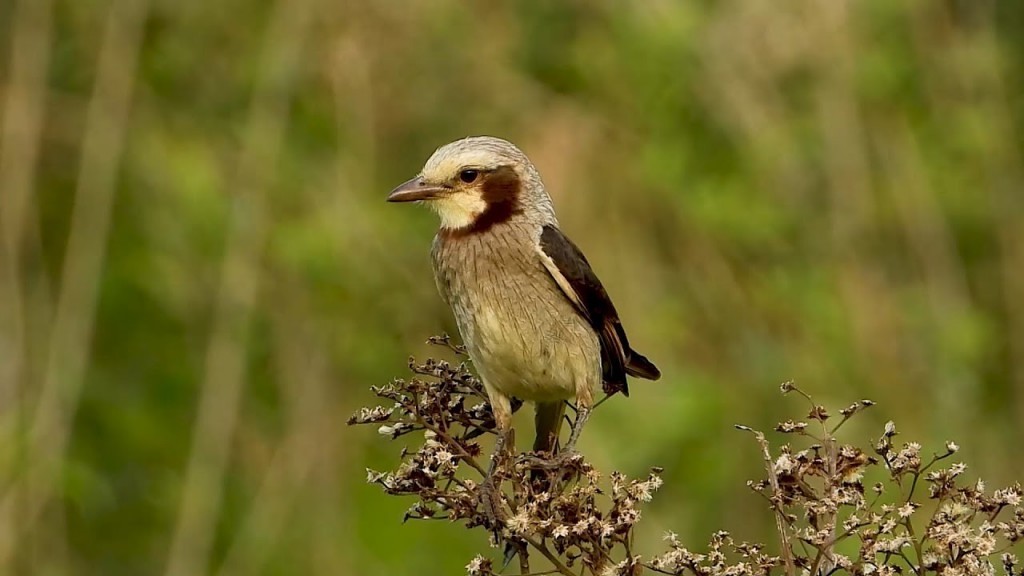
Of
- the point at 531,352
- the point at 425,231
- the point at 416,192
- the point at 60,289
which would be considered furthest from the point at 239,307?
the point at 531,352

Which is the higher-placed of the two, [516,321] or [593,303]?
[593,303]

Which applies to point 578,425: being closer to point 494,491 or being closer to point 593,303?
point 593,303

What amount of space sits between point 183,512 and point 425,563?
160cm

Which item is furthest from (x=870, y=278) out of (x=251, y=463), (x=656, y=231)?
(x=251, y=463)

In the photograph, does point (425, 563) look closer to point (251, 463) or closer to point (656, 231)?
point (251, 463)

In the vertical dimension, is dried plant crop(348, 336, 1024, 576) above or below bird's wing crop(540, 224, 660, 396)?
below

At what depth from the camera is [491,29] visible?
7.18 meters

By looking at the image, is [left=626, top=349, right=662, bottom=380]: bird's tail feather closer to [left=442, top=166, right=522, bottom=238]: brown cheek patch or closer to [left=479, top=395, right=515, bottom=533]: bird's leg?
[left=442, top=166, right=522, bottom=238]: brown cheek patch

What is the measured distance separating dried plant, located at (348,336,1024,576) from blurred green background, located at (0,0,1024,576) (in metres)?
2.57

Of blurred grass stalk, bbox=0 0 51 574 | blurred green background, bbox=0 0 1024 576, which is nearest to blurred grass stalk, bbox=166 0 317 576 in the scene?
blurred green background, bbox=0 0 1024 576

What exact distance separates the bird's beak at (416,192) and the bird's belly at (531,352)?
1.31 ft

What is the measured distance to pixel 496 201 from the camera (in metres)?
4.84

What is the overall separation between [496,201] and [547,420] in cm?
74

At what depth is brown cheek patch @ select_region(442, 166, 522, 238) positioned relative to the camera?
4797 mm
